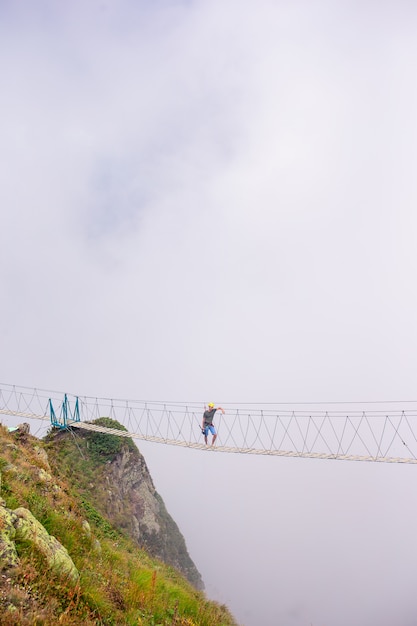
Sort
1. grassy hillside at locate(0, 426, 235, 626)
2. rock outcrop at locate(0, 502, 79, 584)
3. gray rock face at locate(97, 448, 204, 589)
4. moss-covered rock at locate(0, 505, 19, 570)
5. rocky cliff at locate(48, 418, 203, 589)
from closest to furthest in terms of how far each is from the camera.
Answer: grassy hillside at locate(0, 426, 235, 626), moss-covered rock at locate(0, 505, 19, 570), rock outcrop at locate(0, 502, 79, 584), rocky cliff at locate(48, 418, 203, 589), gray rock face at locate(97, 448, 204, 589)

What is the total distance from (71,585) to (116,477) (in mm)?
28426

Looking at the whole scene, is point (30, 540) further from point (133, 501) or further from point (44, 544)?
point (133, 501)

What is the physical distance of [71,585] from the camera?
190 inches

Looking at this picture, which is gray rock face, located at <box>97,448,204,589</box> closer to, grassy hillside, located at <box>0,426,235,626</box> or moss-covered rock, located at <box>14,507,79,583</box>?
grassy hillside, located at <box>0,426,235,626</box>

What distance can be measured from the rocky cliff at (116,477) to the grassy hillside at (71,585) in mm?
20518

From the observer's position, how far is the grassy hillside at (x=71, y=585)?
3961mm

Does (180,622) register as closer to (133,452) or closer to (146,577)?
(146,577)

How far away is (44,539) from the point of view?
5.21m

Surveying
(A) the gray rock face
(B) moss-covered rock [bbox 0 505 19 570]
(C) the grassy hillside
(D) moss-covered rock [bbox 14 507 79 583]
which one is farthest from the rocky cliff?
(B) moss-covered rock [bbox 0 505 19 570]

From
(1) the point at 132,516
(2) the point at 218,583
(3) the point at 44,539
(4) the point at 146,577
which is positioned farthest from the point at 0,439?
(2) the point at 218,583

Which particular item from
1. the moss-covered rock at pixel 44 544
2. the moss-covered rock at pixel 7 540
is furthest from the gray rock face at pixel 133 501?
the moss-covered rock at pixel 7 540

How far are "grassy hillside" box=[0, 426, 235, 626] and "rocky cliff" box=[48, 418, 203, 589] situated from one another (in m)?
20.5

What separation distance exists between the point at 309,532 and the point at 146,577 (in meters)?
185

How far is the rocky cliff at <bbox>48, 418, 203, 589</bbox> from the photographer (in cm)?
2756
